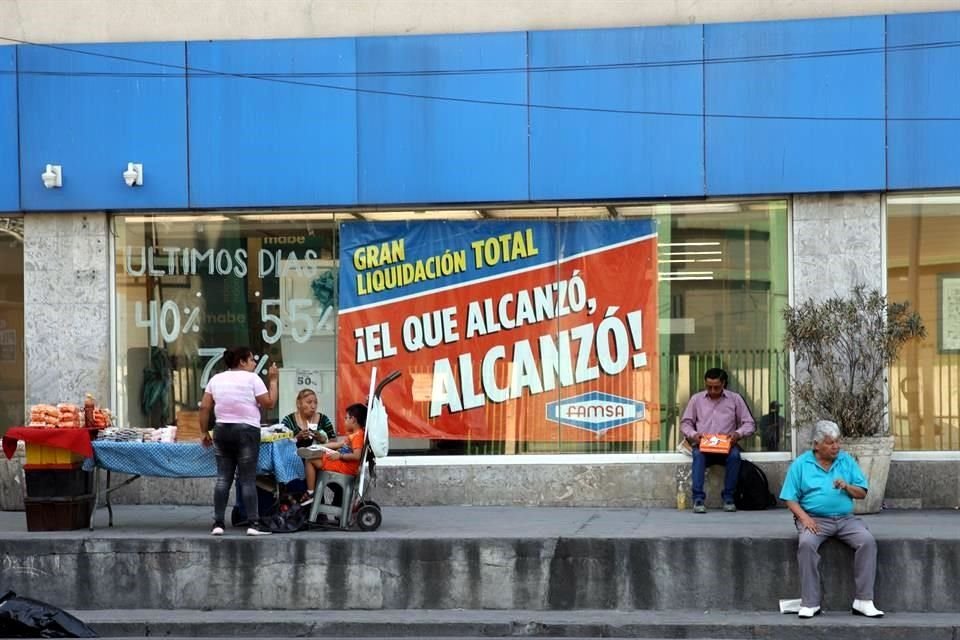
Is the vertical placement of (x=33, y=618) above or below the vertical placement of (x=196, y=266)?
below

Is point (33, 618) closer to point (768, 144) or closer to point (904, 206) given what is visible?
point (768, 144)

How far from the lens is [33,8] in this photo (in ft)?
45.6

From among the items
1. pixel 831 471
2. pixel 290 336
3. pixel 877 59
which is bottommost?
pixel 831 471

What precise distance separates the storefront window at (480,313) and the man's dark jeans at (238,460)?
268 centimetres

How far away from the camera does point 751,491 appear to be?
41.5 feet

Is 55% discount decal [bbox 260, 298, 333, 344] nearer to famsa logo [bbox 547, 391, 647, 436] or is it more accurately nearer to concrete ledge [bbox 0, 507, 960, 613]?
famsa logo [bbox 547, 391, 647, 436]

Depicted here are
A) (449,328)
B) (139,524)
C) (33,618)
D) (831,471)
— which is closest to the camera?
(33,618)

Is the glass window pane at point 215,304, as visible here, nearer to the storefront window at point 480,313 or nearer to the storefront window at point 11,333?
the storefront window at point 480,313

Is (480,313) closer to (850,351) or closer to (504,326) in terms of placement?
(504,326)

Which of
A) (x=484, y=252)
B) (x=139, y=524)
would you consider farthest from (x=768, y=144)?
(x=139, y=524)

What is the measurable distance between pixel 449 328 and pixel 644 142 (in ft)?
9.19

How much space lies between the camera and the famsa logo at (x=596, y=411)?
13.5 meters

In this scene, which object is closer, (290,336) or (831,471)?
(831,471)

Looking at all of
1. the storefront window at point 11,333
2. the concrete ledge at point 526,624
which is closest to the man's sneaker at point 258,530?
the concrete ledge at point 526,624
